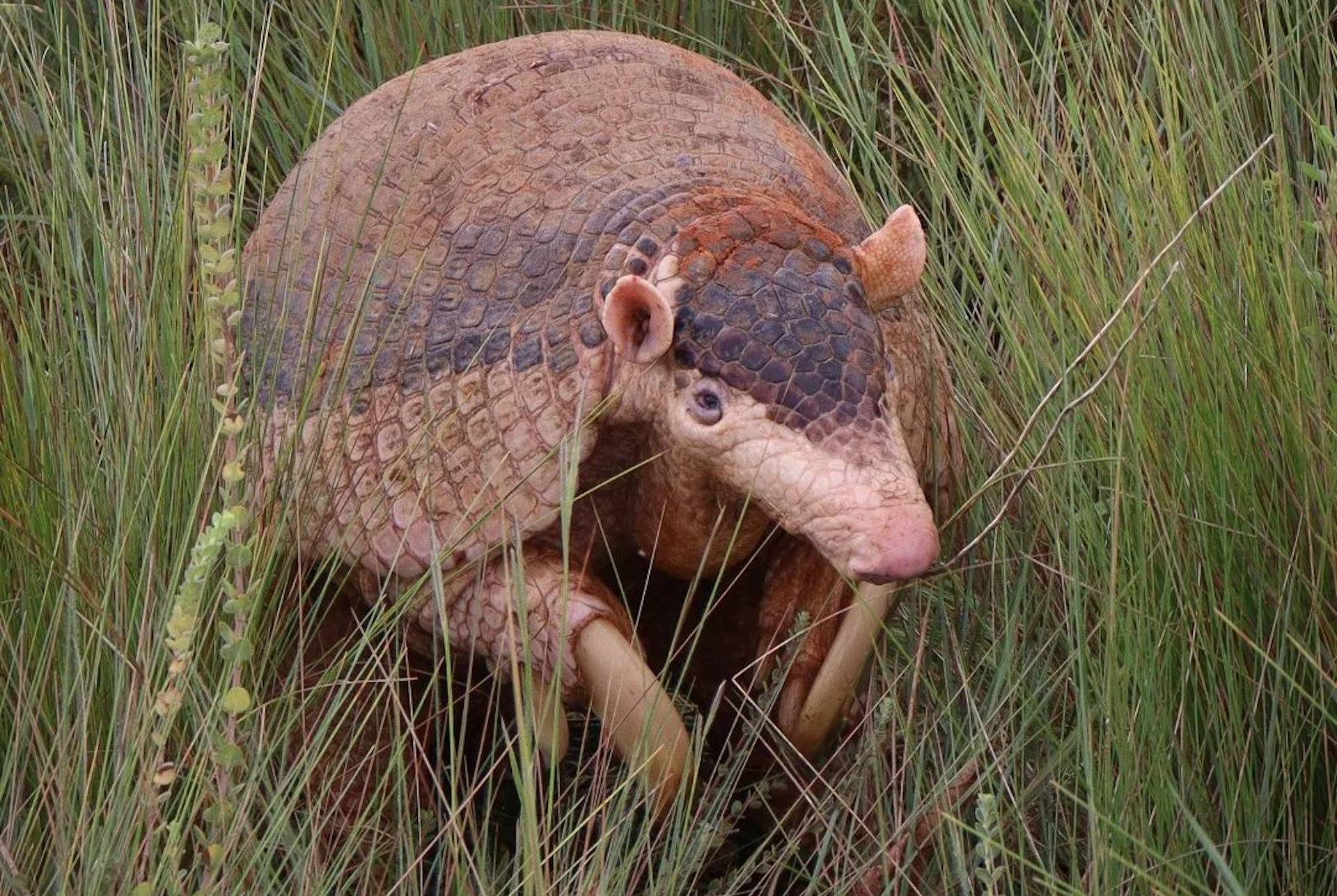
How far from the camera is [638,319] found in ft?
9.63

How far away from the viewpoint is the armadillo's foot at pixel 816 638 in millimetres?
3201

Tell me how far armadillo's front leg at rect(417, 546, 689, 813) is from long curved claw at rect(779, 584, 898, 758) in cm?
24

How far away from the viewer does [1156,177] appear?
11.5 ft

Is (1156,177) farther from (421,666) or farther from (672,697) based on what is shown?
(421,666)

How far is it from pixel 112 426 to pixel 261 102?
5.81 ft

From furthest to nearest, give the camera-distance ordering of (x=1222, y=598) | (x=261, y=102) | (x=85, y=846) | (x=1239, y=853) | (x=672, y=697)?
(x=261, y=102), (x=672, y=697), (x=1222, y=598), (x=1239, y=853), (x=85, y=846)

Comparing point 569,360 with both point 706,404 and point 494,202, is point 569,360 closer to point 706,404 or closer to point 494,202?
point 706,404

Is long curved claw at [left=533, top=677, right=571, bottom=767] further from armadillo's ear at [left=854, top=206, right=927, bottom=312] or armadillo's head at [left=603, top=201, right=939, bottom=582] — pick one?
armadillo's ear at [left=854, top=206, right=927, bottom=312]

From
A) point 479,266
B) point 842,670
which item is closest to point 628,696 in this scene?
point 842,670

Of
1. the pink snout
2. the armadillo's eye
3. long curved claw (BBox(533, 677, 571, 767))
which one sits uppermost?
the armadillo's eye

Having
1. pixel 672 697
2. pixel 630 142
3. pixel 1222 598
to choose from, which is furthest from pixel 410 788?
pixel 1222 598

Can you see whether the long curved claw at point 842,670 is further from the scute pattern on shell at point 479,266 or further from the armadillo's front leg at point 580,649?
the scute pattern on shell at point 479,266

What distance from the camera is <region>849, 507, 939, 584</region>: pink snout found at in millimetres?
2689

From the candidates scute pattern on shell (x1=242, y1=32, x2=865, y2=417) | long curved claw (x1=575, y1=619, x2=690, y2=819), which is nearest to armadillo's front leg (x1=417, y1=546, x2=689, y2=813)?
long curved claw (x1=575, y1=619, x2=690, y2=819)
